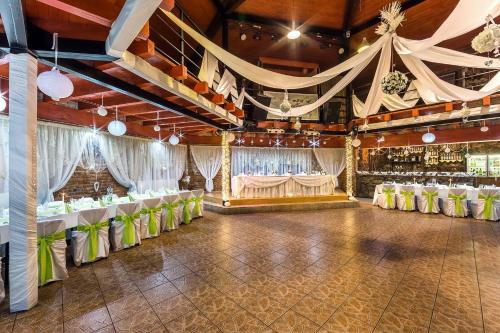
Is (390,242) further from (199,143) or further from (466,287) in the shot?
(199,143)

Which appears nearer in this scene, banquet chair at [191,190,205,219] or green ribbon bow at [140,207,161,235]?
green ribbon bow at [140,207,161,235]

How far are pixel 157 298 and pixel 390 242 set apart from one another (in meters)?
4.48

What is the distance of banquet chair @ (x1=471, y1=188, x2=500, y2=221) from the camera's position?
20.7ft

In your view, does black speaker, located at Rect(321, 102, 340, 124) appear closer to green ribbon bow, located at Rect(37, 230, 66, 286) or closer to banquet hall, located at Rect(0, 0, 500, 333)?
banquet hall, located at Rect(0, 0, 500, 333)

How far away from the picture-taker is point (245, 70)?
3906mm

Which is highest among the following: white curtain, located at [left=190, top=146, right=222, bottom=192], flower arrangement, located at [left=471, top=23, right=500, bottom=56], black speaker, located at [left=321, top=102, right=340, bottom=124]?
black speaker, located at [left=321, top=102, right=340, bottom=124]

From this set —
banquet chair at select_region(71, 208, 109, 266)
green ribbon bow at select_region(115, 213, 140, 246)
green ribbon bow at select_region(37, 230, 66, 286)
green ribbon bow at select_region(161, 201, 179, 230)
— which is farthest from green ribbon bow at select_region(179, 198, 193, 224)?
green ribbon bow at select_region(37, 230, 66, 286)

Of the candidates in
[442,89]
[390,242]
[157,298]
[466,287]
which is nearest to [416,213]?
[390,242]

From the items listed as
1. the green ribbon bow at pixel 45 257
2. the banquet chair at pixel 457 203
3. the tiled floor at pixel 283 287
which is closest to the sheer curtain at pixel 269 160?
the banquet chair at pixel 457 203

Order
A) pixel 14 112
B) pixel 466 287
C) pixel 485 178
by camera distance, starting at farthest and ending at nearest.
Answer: pixel 485 178
pixel 466 287
pixel 14 112

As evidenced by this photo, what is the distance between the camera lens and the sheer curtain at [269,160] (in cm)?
1098

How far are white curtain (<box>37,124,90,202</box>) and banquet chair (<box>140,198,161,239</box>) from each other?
76.2 inches

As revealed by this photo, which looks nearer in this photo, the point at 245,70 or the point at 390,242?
the point at 245,70

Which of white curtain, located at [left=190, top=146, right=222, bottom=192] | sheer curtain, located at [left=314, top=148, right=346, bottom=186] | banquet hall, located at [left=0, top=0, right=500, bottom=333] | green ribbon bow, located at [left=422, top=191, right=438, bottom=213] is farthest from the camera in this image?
sheer curtain, located at [left=314, top=148, right=346, bottom=186]
